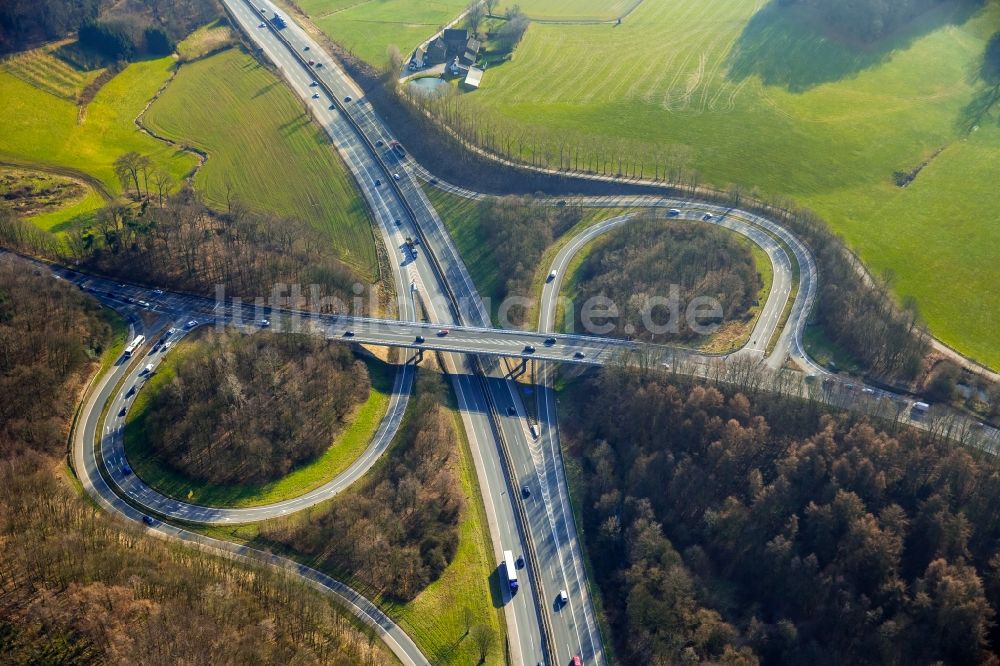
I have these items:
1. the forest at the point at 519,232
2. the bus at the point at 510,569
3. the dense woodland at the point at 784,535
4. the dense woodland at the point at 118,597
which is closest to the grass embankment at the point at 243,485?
the dense woodland at the point at 118,597

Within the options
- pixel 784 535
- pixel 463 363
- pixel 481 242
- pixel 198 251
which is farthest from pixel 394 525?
pixel 198 251

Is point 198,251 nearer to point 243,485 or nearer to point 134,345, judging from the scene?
point 134,345

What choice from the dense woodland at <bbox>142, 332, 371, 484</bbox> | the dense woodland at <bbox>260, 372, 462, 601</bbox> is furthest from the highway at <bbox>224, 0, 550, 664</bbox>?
the dense woodland at <bbox>142, 332, 371, 484</bbox>

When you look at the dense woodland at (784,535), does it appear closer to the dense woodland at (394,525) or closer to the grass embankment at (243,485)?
the dense woodland at (394,525)

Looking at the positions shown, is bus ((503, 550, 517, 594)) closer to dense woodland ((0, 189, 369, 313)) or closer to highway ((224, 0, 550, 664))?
highway ((224, 0, 550, 664))

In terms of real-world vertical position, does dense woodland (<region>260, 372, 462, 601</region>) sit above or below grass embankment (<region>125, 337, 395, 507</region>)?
below

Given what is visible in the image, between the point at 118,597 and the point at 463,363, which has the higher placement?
the point at 463,363
